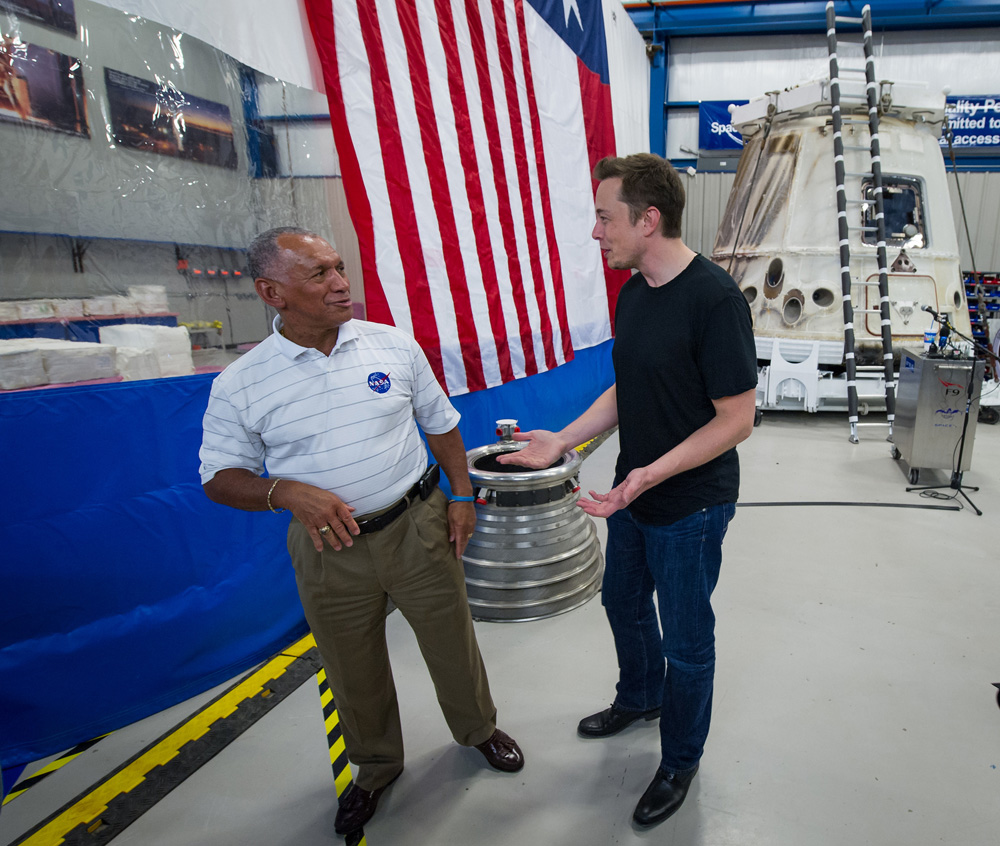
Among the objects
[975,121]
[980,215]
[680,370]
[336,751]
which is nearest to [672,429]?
[680,370]

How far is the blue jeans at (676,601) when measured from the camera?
5.75 ft

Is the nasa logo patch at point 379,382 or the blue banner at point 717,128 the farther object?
the blue banner at point 717,128

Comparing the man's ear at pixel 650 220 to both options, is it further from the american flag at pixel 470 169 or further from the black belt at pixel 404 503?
the american flag at pixel 470 169

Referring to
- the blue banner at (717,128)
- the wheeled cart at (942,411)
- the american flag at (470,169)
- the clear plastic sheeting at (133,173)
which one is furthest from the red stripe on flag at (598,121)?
the blue banner at (717,128)

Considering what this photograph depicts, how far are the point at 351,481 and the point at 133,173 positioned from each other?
1535 mm

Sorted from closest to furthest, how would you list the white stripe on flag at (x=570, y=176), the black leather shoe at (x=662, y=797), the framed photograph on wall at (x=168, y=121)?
the black leather shoe at (x=662, y=797), the framed photograph on wall at (x=168, y=121), the white stripe on flag at (x=570, y=176)

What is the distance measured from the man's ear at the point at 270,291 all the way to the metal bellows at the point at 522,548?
5.02 ft

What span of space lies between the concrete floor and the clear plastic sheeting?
1.61m

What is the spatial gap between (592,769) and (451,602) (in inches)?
31.6

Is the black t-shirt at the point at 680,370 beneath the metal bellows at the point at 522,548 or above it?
above

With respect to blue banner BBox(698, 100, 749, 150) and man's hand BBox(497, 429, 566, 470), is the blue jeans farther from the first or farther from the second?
blue banner BBox(698, 100, 749, 150)

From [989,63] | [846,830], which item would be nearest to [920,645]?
[846,830]

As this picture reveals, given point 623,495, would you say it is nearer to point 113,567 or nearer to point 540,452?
Answer: point 540,452

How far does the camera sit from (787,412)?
7.32 m
